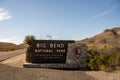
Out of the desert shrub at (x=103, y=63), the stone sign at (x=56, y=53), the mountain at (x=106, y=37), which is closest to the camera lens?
the desert shrub at (x=103, y=63)

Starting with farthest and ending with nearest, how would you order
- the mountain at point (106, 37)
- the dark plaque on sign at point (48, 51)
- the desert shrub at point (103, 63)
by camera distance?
the mountain at point (106, 37) < the dark plaque on sign at point (48, 51) < the desert shrub at point (103, 63)

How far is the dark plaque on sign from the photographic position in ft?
82.3

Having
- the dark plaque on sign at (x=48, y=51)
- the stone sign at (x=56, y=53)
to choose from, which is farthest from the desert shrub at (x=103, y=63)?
the dark plaque on sign at (x=48, y=51)

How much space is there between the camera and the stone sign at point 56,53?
971 inches

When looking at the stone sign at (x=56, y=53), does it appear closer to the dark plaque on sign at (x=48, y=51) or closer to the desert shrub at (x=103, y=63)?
the dark plaque on sign at (x=48, y=51)

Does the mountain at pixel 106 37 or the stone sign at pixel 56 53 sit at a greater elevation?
the mountain at pixel 106 37

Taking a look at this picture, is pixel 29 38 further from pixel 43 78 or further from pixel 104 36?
pixel 104 36

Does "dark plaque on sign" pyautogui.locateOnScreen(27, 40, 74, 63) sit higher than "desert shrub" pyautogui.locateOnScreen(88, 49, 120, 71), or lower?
higher

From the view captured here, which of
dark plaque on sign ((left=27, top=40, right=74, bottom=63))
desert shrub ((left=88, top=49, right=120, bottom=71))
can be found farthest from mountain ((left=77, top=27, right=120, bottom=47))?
desert shrub ((left=88, top=49, right=120, bottom=71))

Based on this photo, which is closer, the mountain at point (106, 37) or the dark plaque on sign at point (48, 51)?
the dark plaque on sign at point (48, 51)

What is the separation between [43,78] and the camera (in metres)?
16.8

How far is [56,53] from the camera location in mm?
25156

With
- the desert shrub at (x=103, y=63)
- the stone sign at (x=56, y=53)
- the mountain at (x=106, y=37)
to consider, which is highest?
the mountain at (x=106, y=37)

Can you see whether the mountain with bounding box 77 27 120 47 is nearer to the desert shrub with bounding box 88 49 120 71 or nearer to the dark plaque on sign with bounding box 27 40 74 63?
the dark plaque on sign with bounding box 27 40 74 63
